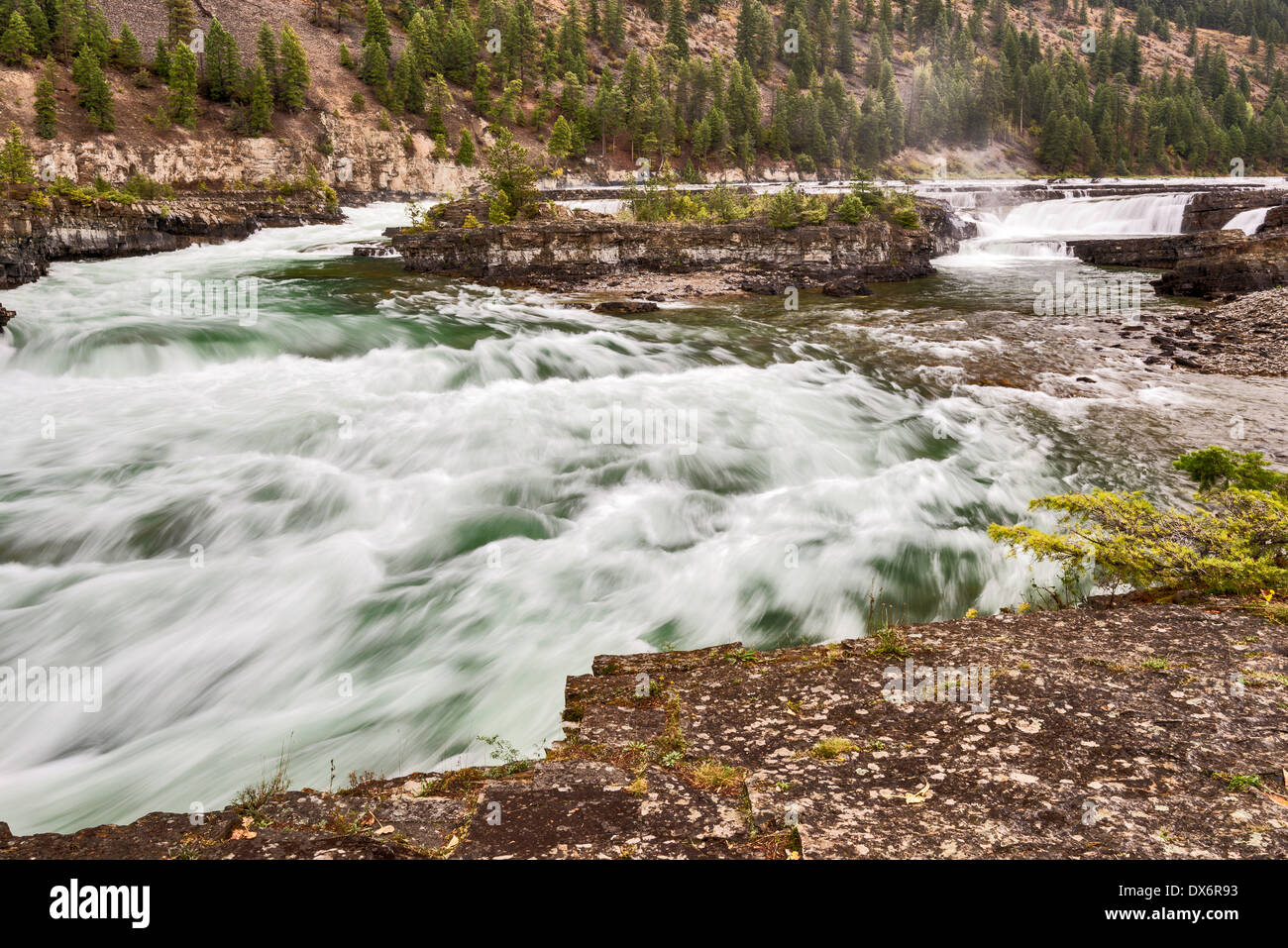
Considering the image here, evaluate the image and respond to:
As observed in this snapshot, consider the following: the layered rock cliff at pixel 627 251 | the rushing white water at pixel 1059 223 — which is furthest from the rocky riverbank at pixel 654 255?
the rushing white water at pixel 1059 223

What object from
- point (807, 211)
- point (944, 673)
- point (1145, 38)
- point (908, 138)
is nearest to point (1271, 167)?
point (908, 138)

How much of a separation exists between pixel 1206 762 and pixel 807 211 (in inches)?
1244

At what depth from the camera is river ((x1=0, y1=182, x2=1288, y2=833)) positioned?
644 cm

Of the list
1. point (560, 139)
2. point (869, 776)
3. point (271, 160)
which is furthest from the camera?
point (560, 139)

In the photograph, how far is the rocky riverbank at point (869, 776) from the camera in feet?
10.2

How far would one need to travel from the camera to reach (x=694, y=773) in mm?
3760

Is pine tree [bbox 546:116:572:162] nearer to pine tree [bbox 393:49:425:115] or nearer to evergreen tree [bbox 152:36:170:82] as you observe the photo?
pine tree [bbox 393:49:425:115]

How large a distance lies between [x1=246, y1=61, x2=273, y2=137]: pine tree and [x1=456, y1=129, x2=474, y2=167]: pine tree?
777 inches

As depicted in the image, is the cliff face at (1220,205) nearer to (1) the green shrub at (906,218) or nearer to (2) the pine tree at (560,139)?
(1) the green shrub at (906,218)

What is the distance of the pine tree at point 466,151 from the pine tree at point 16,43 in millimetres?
40054

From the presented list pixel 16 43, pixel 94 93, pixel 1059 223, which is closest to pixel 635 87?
pixel 94 93

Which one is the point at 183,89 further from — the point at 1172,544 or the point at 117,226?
the point at 1172,544

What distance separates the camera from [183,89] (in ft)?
218

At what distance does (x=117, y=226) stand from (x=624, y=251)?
27.0m
